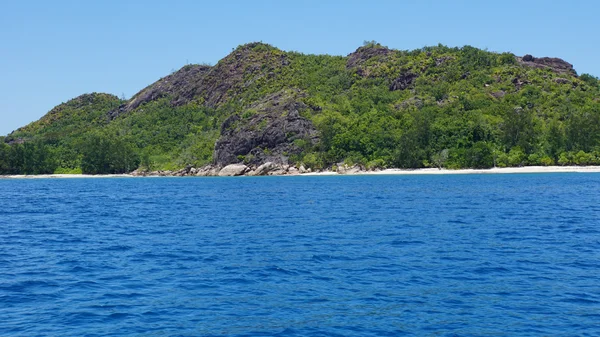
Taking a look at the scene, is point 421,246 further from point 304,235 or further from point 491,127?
point 491,127

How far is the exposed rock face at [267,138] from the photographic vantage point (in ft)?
595

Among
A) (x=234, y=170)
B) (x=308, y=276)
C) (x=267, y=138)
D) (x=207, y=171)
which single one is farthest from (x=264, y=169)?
(x=308, y=276)

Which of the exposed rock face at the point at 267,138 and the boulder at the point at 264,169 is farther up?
the exposed rock face at the point at 267,138

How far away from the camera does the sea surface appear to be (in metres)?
17.8

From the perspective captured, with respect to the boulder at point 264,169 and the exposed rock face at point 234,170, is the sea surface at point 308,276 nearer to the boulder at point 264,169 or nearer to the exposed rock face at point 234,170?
the boulder at point 264,169

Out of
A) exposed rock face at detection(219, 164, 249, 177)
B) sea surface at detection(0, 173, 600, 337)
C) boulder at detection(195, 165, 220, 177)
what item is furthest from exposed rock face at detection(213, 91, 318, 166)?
sea surface at detection(0, 173, 600, 337)

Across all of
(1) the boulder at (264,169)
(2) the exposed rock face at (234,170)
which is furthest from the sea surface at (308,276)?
(2) the exposed rock face at (234,170)

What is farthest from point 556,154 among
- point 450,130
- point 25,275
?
point 25,275

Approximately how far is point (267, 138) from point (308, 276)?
163m

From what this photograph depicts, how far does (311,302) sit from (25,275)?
13909 mm

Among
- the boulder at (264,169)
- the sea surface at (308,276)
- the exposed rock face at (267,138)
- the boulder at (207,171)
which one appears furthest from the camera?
the boulder at (207,171)

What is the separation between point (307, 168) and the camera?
170250 millimetres

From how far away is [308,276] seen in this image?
24.3 meters

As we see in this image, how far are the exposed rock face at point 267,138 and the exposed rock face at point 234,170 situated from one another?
3306 mm
